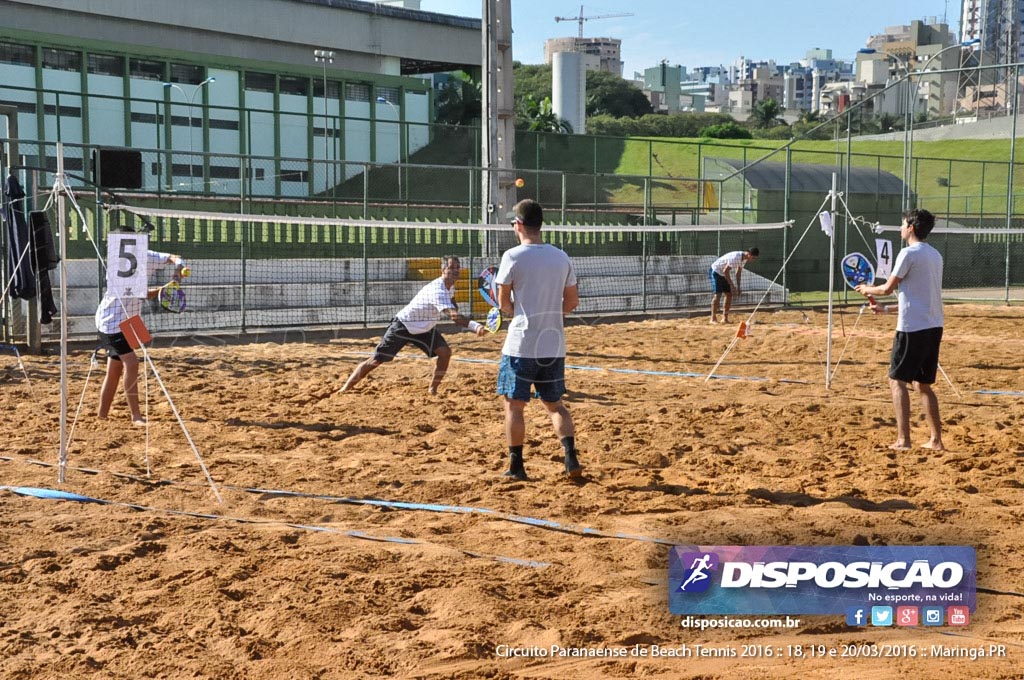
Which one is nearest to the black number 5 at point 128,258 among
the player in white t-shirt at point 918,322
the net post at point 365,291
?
the player in white t-shirt at point 918,322

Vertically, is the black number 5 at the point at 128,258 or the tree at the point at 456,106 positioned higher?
the tree at the point at 456,106

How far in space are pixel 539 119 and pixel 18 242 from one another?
1718 inches

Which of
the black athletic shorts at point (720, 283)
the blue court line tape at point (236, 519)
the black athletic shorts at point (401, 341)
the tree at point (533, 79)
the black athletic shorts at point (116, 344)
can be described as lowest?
the blue court line tape at point (236, 519)

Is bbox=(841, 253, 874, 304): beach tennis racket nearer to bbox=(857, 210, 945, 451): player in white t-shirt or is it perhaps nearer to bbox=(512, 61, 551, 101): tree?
bbox=(857, 210, 945, 451): player in white t-shirt

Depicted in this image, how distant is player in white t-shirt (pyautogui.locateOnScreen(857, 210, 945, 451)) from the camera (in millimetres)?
7941

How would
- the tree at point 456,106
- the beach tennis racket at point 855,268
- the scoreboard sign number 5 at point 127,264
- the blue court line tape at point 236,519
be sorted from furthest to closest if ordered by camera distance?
1. the tree at point 456,106
2. the beach tennis racket at point 855,268
3. the scoreboard sign number 5 at point 127,264
4. the blue court line tape at point 236,519

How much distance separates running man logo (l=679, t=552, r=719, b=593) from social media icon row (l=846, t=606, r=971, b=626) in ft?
2.08

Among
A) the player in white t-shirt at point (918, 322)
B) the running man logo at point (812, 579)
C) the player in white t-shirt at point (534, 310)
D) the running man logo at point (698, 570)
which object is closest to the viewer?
the running man logo at point (812, 579)

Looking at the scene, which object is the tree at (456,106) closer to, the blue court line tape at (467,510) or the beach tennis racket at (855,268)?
the beach tennis racket at (855,268)

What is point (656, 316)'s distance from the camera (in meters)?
21.0

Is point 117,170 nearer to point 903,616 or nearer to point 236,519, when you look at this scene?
point 236,519

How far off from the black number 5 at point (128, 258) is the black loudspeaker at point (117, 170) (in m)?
7.12

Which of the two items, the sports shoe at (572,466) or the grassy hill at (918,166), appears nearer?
the sports shoe at (572,466)

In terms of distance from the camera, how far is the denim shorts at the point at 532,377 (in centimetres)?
690
